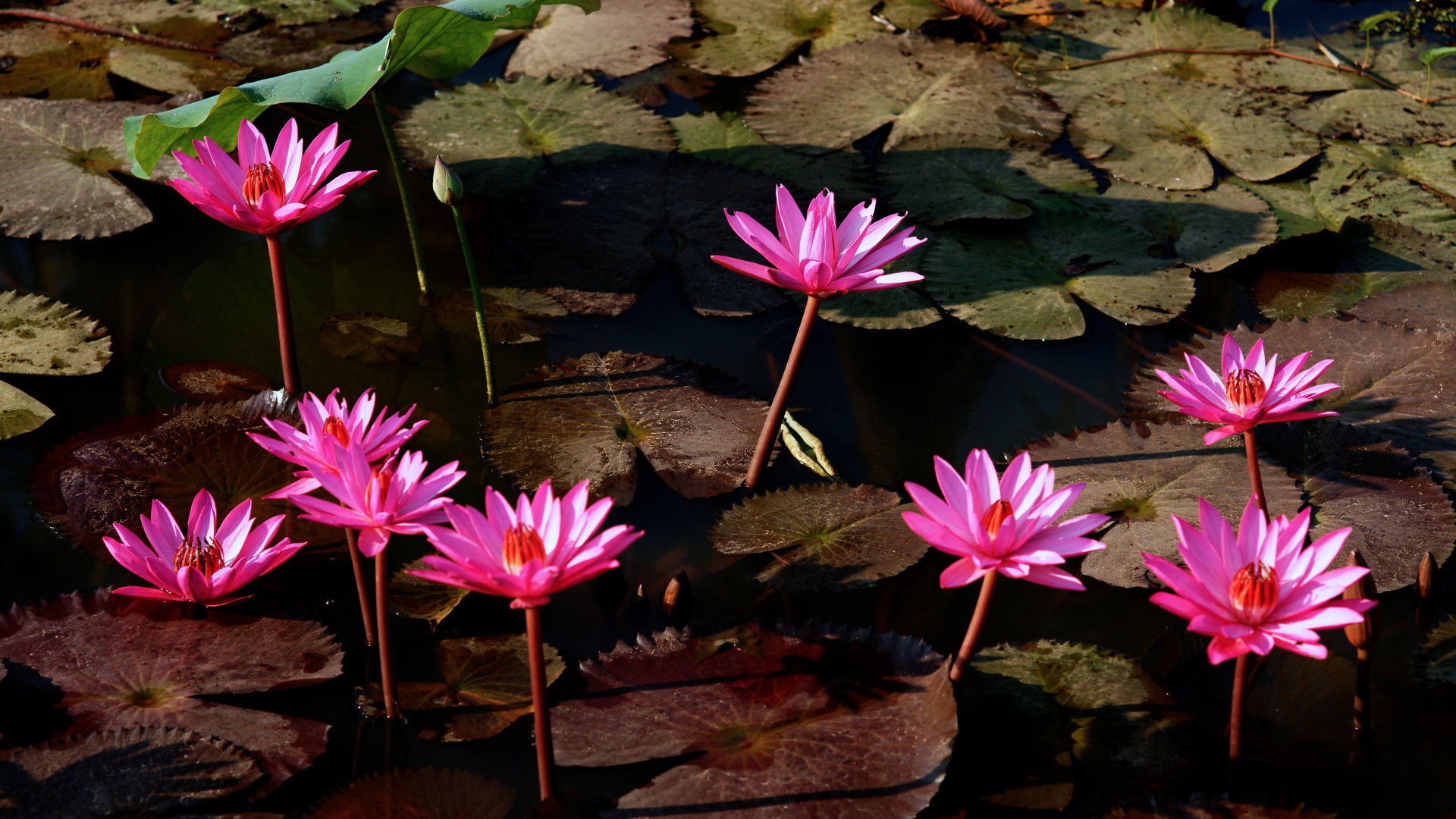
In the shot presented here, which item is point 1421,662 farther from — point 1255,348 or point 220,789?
point 220,789

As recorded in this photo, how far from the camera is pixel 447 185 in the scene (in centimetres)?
251

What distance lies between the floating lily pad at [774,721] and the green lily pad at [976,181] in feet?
6.53

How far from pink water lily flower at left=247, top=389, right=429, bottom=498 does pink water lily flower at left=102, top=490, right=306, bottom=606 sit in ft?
0.70

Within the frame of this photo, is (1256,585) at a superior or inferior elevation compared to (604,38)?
inferior

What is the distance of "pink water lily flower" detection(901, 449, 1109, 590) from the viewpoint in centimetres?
169

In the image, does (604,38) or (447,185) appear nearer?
(447,185)

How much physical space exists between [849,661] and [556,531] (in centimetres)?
71

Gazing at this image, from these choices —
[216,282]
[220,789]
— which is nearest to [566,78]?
[216,282]

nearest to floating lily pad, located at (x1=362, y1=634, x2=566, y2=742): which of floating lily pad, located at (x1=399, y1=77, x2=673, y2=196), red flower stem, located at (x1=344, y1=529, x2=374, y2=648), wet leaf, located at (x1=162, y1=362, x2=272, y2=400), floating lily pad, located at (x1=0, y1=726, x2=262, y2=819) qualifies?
red flower stem, located at (x1=344, y1=529, x2=374, y2=648)

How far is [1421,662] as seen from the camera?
2.19 meters

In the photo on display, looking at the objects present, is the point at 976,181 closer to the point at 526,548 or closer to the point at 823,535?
the point at 823,535

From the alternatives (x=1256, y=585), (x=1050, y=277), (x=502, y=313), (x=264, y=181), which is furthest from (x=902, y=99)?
(x=1256, y=585)

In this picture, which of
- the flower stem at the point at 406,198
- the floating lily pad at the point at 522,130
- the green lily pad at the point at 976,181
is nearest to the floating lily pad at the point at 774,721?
the flower stem at the point at 406,198

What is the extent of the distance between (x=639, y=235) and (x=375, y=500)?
1.86 m
